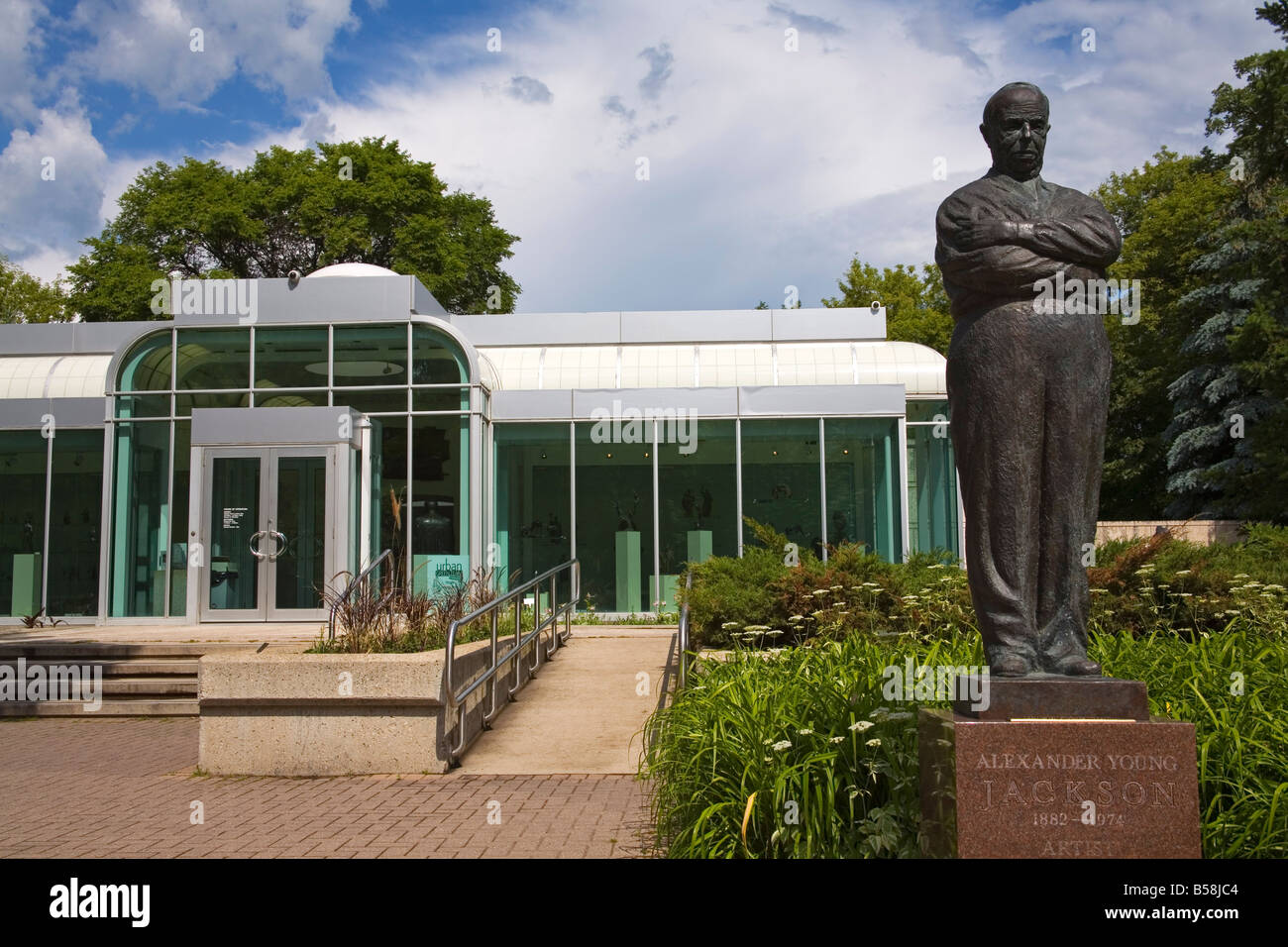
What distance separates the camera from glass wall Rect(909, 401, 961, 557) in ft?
58.0

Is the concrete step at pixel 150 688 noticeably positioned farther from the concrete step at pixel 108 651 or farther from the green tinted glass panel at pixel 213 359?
the green tinted glass panel at pixel 213 359

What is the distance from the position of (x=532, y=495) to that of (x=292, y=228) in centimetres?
2202

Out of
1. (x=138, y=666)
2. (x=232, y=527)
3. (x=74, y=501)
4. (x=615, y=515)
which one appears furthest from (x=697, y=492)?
(x=74, y=501)

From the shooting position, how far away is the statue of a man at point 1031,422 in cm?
427

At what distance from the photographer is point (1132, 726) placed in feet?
12.6

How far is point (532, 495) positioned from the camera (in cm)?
1788

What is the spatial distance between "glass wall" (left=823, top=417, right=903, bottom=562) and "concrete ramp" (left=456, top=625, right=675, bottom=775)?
5.86m

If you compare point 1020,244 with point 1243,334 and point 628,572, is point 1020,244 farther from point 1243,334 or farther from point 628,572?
point 1243,334

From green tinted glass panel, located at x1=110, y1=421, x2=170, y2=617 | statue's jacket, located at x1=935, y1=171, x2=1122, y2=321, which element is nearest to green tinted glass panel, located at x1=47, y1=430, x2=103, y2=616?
green tinted glass panel, located at x1=110, y1=421, x2=170, y2=617

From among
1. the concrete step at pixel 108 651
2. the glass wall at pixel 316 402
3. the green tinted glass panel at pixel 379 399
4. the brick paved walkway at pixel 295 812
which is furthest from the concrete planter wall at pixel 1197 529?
the concrete step at pixel 108 651

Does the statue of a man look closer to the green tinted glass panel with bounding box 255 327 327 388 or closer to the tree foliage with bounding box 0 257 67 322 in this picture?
the green tinted glass panel with bounding box 255 327 327 388
